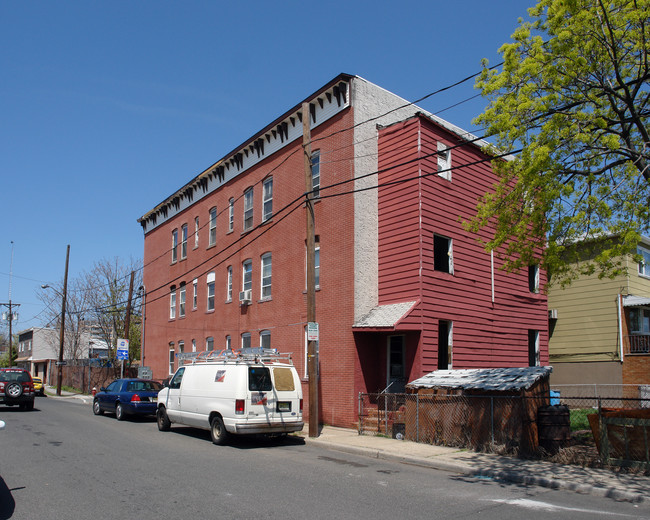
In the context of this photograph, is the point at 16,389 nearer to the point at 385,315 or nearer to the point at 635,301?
the point at 385,315

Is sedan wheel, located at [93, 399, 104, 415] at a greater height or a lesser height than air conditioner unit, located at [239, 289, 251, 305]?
lesser

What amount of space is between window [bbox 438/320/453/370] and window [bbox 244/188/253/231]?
32.3 feet

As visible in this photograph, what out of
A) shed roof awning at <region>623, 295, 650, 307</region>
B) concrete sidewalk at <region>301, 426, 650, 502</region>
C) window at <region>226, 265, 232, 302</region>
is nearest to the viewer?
concrete sidewalk at <region>301, 426, 650, 502</region>

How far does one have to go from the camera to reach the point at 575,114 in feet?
38.6

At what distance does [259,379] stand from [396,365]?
5631 mm

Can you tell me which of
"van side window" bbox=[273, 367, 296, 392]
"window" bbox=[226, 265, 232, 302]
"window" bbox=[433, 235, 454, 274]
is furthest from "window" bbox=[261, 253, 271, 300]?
"van side window" bbox=[273, 367, 296, 392]

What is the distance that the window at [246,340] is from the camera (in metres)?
24.1

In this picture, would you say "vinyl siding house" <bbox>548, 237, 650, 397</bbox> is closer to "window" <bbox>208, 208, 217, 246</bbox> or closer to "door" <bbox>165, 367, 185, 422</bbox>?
"window" <bbox>208, 208, 217, 246</bbox>

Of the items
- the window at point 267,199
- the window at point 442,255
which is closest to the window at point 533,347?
the window at point 442,255

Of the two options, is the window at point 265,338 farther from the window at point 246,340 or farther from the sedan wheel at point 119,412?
the sedan wheel at point 119,412

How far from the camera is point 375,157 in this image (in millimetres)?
19859

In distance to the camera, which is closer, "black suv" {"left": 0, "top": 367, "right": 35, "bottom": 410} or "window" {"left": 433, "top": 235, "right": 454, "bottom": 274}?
"window" {"left": 433, "top": 235, "right": 454, "bottom": 274}

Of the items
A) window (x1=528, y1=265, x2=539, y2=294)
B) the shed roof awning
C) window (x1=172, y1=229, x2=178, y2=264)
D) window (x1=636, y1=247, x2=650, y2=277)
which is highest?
window (x1=172, y1=229, x2=178, y2=264)

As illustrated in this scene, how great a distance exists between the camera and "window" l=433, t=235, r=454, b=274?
19078mm
